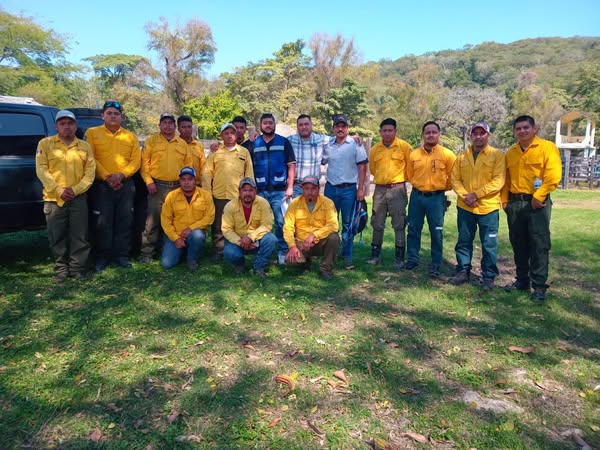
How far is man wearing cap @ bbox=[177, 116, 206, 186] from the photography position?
6223 millimetres

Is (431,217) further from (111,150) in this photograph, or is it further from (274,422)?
(111,150)

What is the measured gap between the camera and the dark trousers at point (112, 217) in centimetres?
569

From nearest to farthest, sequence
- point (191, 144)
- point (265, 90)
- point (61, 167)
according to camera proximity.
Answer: point (61, 167) → point (191, 144) → point (265, 90)

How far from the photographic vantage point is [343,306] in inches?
192

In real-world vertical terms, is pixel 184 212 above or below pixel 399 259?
above

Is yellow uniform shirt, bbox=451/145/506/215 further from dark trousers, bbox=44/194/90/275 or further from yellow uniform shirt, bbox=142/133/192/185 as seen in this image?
dark trousers, bbox=44/194/90/275

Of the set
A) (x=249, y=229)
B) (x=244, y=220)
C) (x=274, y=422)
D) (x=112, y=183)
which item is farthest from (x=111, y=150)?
(x=274, y=422)

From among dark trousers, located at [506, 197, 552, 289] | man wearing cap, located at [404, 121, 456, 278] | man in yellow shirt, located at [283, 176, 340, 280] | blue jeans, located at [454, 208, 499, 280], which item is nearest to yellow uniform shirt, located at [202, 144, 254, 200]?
man in yellow shirt, located at [283, 176, 340, 280]

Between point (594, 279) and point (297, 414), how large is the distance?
5.10 metres

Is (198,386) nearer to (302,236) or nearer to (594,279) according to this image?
(302,236)

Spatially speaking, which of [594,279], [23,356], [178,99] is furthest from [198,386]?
[178,99]

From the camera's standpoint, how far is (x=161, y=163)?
6.03m

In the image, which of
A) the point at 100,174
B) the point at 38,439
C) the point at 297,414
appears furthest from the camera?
the point at 100,174

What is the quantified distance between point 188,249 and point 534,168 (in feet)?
14.4
